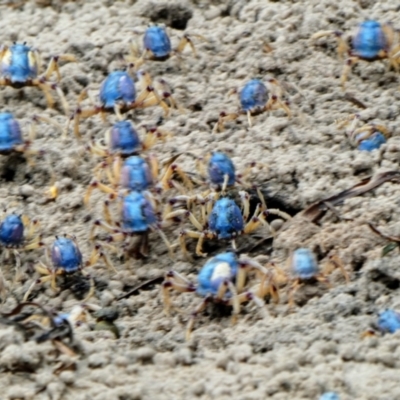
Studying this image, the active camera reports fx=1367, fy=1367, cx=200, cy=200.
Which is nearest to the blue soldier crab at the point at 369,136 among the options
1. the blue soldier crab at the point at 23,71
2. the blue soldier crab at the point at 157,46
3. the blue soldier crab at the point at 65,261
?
the blue soldier crab at the point at 157,46

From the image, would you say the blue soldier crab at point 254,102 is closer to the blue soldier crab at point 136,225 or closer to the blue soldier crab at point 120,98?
the blue soldier crab at point 120,98

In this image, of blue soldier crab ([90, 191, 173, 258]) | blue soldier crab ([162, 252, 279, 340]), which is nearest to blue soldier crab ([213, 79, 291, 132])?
blue soldier crab ([90, 191, 173, 258])

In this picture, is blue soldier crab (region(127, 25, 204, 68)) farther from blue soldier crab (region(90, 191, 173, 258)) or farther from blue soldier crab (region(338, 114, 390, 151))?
blue soldier crab (region(90, 191, 173, 258))

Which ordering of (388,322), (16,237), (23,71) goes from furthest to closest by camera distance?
1. (23,71)
2. (16,237)
3. (388,322)

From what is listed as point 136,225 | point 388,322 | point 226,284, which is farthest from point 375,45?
point 388,322

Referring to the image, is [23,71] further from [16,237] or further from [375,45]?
[375,45]

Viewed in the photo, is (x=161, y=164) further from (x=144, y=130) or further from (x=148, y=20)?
(x=148, y=20)
